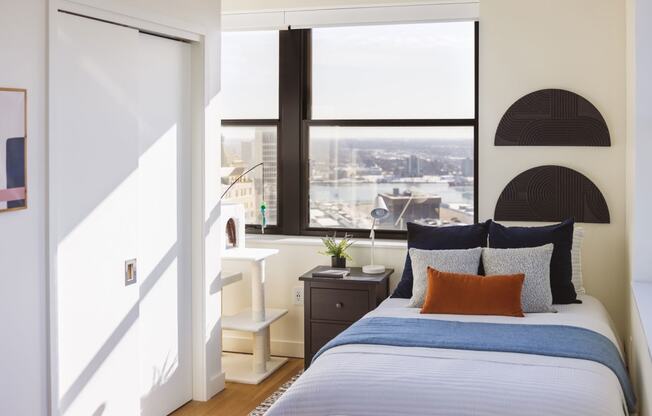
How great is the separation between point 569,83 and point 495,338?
196 cm

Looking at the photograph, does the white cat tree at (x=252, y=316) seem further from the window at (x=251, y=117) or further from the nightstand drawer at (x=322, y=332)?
the window at (x=251, y=117)

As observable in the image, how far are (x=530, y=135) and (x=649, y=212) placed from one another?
38.2 inches

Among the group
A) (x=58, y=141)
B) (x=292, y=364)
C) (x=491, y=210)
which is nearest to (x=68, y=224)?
(x=58, y=141)

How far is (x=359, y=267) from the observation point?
5121 millimetres

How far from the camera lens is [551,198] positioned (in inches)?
184

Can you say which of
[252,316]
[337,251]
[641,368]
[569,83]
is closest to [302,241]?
[337,251]

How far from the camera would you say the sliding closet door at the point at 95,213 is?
10.8ft

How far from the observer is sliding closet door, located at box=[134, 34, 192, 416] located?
400cm

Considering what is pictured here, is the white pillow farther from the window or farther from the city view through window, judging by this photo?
the window
